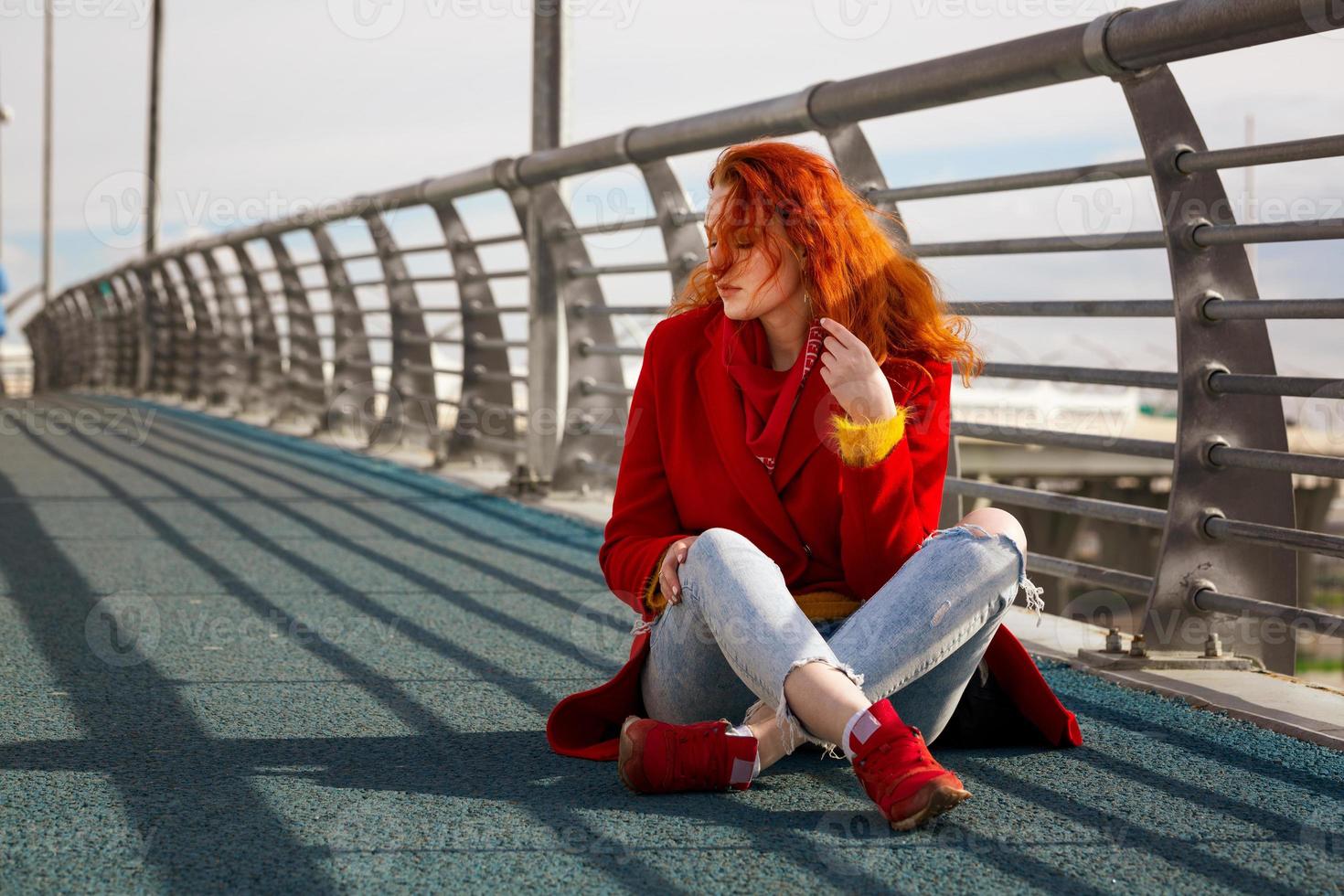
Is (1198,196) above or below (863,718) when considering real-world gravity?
above

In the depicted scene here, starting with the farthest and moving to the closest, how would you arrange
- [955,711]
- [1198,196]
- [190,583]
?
[190,583], [1198,196], [955,711]

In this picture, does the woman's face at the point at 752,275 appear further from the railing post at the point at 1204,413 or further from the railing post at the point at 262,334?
the railing post at the point at 262,334

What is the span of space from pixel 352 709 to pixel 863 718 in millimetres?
1139

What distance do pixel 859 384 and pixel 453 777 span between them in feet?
2.89

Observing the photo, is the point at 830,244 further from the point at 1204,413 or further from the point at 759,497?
the point at 1204,413

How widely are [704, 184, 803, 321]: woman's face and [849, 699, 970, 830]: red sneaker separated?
2.25 ft

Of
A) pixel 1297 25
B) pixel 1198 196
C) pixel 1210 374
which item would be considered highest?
pixel 1297 25

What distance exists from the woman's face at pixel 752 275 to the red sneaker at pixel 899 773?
68 cm

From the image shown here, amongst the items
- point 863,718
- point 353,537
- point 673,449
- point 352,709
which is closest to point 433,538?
point 353,537

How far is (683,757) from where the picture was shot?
2182 mm

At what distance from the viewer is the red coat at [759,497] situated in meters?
2.28

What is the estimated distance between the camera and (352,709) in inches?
108

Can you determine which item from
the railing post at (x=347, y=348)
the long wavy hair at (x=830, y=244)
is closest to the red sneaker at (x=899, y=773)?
the long wavy hair at (x=830, y=244)

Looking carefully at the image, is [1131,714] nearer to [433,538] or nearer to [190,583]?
[190,583]
